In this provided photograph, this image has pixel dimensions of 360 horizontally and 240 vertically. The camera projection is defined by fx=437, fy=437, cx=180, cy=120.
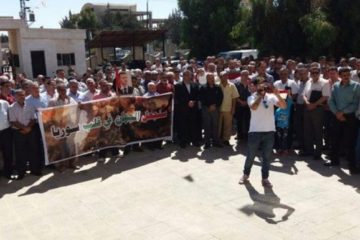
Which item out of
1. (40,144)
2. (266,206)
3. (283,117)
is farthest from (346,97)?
(40,144)

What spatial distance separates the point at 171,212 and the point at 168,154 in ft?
10.8

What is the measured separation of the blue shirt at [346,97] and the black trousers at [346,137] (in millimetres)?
141

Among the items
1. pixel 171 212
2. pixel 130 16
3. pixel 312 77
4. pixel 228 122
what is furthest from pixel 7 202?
pixel 130 16

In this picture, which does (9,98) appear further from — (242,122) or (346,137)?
(346,137)

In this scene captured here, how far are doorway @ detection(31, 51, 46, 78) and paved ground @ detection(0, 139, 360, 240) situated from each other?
22505mm

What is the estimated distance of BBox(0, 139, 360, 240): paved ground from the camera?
17.9ft

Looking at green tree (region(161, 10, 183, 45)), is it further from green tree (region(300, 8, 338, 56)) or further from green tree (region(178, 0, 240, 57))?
green tree (region(300, 8, 338, 56))

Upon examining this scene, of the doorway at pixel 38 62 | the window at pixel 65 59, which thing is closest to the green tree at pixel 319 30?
the window at pixel 65 59

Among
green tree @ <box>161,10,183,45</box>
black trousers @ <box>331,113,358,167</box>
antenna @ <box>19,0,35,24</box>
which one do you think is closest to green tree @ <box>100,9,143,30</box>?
green tree @ <box>161,10,183,45</box>

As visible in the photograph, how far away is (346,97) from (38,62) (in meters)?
25.6

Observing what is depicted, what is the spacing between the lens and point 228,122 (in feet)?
31.9

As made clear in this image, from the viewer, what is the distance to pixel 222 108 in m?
9.62

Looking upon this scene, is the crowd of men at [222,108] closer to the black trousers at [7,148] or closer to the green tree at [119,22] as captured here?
the black trousers at [7,148]

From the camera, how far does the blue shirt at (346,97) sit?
24.2 ft
